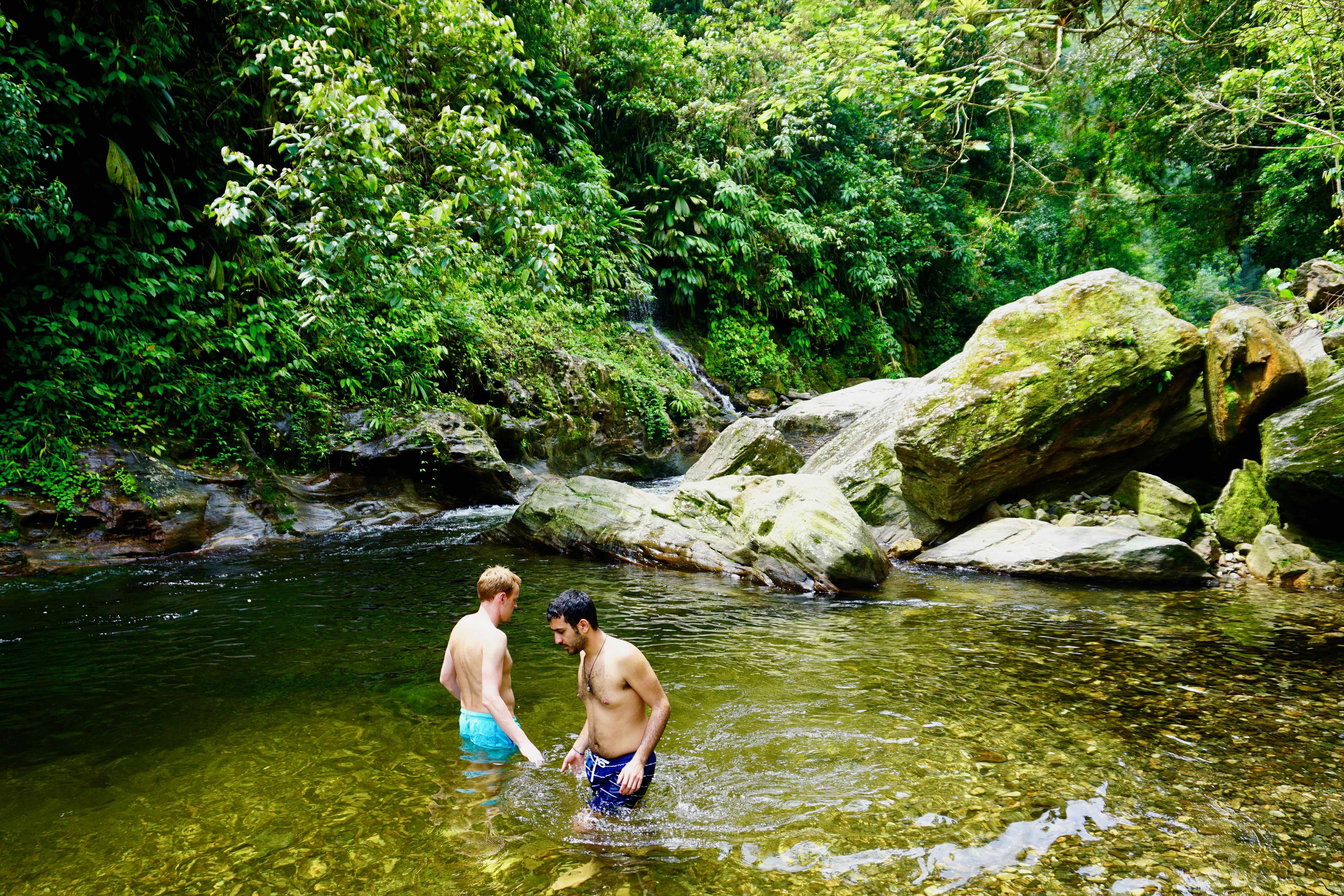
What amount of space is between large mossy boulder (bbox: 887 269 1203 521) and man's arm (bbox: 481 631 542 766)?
20.0 feet

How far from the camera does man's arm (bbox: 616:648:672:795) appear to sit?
10.6 ft

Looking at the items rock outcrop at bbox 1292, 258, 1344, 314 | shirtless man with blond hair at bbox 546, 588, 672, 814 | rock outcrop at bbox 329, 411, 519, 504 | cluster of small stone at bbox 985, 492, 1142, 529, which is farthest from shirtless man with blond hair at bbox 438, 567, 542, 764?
rock outcrop at bbox 1292, 258, 1344, 314

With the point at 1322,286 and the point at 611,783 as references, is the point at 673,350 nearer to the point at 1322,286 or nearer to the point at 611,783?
the point at 1322,286

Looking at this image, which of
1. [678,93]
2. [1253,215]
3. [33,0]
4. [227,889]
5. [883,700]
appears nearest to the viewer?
[227,889]

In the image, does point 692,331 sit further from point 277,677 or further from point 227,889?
point 227,889

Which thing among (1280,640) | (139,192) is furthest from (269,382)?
(1280,640)

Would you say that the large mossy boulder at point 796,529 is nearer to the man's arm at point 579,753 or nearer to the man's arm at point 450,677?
the man's arm at point 450,677

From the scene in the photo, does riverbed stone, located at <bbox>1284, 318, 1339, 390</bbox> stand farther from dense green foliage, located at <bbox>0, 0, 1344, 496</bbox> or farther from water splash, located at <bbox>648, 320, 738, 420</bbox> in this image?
water splash, located at <bbox>648, 320, 738, 420</bbox>

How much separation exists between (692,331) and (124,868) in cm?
1899

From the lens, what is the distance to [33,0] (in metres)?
7.91

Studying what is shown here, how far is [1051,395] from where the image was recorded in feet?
28.1

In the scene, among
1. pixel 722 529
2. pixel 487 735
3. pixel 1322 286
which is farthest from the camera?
pixel 1322 286

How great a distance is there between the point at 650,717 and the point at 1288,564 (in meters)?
7.47

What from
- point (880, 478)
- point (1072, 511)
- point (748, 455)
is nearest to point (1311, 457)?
point (1072, 511)
